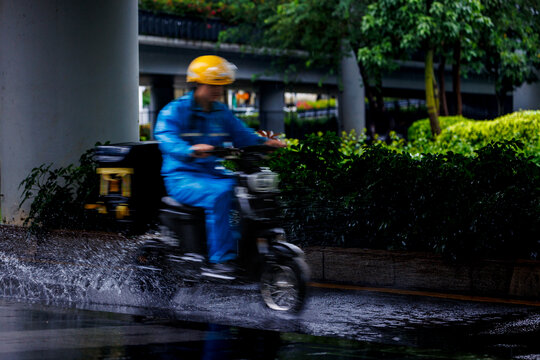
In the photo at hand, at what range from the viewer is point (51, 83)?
11609 mm

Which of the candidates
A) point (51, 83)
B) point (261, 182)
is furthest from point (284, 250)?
point (51, 83)

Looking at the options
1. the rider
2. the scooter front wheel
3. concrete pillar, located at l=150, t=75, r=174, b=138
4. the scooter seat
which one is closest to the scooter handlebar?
the rider

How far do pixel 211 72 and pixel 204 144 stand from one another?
1.93ft

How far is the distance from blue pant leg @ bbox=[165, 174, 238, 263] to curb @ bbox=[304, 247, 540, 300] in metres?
1.93

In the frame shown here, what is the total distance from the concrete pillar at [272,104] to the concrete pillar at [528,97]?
1296cm

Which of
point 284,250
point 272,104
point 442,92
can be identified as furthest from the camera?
point 272,104

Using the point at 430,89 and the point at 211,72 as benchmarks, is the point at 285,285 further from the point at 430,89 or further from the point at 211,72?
the point at 430,89

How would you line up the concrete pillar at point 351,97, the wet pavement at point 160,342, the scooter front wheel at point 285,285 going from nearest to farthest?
the wet pavement at point 160,342
the scooter front wheel at point 285,285
the concrete pillar at point 351,97

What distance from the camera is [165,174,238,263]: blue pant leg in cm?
726

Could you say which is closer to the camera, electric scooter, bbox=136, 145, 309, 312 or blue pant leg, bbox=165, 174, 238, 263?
electric scooter, bbox=136, 145, 309, 312

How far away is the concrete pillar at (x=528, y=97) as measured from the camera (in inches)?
1481

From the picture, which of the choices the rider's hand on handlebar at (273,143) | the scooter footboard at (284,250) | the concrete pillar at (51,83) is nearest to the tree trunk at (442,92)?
the concrete pillar at (51,83)

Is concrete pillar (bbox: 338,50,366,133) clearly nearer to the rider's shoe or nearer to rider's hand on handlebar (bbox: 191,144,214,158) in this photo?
the rider's shoe

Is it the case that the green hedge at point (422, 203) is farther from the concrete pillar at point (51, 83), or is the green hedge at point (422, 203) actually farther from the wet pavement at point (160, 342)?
the concrete pillar at point (51, 83)
